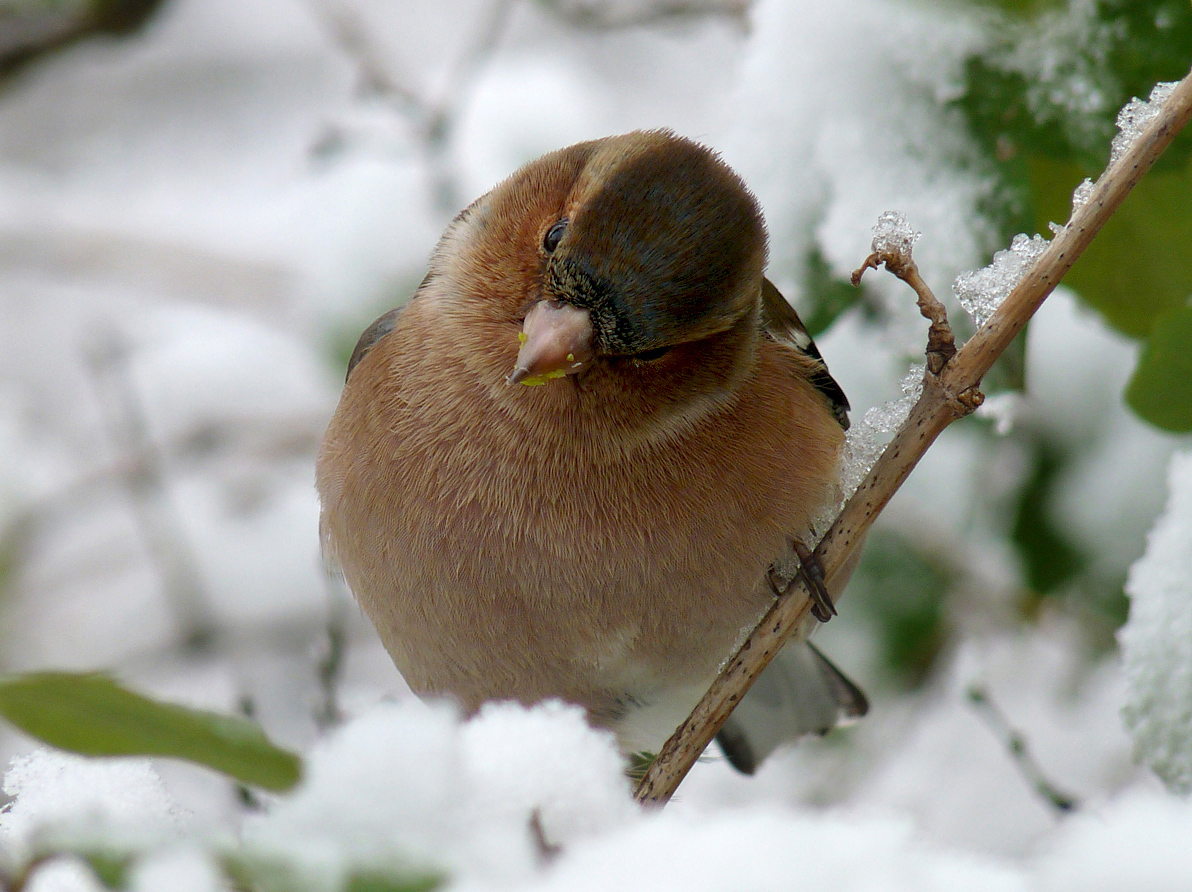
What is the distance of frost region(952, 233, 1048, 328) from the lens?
160 cm

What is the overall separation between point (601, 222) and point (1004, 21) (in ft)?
2.52

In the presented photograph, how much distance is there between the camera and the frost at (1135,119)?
5.08ft

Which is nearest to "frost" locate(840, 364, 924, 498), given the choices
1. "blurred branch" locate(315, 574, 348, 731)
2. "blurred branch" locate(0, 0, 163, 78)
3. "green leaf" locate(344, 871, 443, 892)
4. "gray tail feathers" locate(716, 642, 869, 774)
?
"gray tail feathers" locate(716, 642, 869, 774)

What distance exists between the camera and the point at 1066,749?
3.50 meters

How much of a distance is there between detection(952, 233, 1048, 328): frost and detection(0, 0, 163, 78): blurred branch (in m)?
4.62

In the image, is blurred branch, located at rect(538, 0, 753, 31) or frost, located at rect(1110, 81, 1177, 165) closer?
frost, located at rect(1110, 81, 1177, 165)

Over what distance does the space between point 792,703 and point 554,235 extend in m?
1.42

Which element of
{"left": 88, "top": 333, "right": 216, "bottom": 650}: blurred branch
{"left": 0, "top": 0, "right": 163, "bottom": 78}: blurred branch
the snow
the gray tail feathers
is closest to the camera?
the snow

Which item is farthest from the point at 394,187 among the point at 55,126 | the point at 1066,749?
the point at 55,126

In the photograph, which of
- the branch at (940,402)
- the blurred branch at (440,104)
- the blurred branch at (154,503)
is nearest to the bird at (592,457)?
the branch at (940,402)

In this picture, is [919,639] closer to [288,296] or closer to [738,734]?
[738,734]

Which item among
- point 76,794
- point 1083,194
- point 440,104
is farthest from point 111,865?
point 440,104

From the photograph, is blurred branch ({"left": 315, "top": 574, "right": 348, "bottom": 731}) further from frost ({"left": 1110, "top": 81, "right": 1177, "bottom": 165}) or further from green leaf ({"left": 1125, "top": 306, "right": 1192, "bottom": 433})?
frost ({"left": 1110, "top": 81, "right": 1177, "bottom": 165})

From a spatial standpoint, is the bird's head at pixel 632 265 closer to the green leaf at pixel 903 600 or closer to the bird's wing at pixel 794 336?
the bird's wing at pixel 794 336
